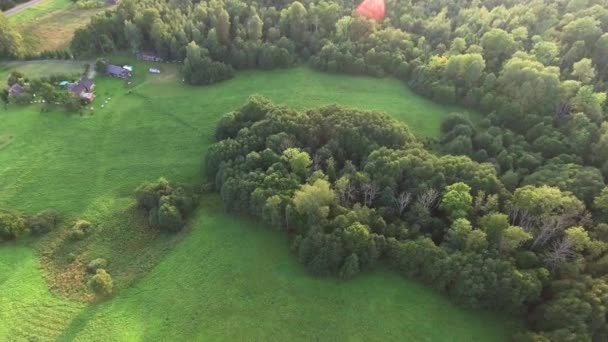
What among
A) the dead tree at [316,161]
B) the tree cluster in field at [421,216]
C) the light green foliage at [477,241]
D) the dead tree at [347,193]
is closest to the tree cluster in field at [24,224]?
the tree cluster in field at [421,216]

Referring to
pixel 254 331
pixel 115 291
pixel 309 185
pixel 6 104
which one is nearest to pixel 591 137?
pixel 309 185

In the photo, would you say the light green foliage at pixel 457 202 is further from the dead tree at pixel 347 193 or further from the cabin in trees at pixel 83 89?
the cabin in trees at pixel 83 89

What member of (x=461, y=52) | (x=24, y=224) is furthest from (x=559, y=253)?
(x=24, y=224)

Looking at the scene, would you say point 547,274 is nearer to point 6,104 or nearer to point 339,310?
point 339,310

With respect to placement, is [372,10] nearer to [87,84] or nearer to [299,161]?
[299,161]

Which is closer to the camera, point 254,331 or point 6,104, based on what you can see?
point 254,331

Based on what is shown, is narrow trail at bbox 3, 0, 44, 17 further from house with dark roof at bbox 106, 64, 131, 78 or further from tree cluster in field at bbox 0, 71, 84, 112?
house with dark roof at bbox 106, 64, 131, 78
